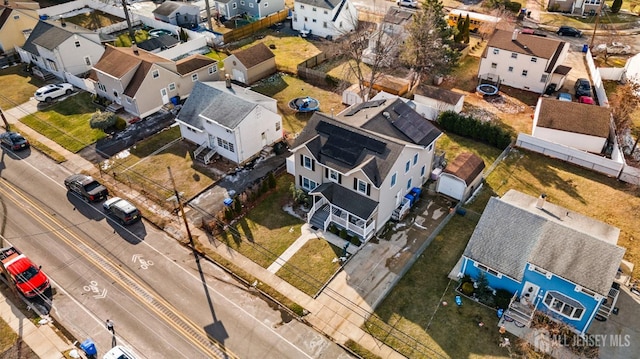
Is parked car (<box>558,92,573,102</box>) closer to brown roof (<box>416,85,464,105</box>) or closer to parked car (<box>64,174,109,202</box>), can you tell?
brown roof (<box>416,85,464,105</box>)

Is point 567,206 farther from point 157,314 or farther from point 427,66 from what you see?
point 157,314

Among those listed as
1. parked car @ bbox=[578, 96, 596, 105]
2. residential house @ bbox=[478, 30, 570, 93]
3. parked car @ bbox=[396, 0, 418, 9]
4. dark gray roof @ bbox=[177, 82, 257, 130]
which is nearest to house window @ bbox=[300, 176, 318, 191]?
dark gray roof @ bbox=[177, 82, 257, 130]

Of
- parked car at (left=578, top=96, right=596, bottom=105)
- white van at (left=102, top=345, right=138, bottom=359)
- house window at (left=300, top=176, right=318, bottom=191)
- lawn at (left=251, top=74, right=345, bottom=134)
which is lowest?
white van at (left=102, top=345, right=138, bottom=359)

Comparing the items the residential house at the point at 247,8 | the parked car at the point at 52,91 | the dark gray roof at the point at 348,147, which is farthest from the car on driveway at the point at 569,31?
the parked car at the point at 52,91

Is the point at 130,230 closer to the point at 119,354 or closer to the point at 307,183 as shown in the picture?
the point at 119,354

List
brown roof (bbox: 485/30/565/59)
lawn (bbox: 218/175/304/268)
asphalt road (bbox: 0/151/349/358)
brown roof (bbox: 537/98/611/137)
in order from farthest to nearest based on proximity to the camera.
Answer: brown roof (bbox: 485/30/565/59), brown roof (bbox: 537/98/611/137), lawn (bbox: 218/175/304/268), asphalt road (bbox: 0/151/349/358)

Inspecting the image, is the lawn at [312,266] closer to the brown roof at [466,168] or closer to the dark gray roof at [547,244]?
the dark gray roof at [547,244]
